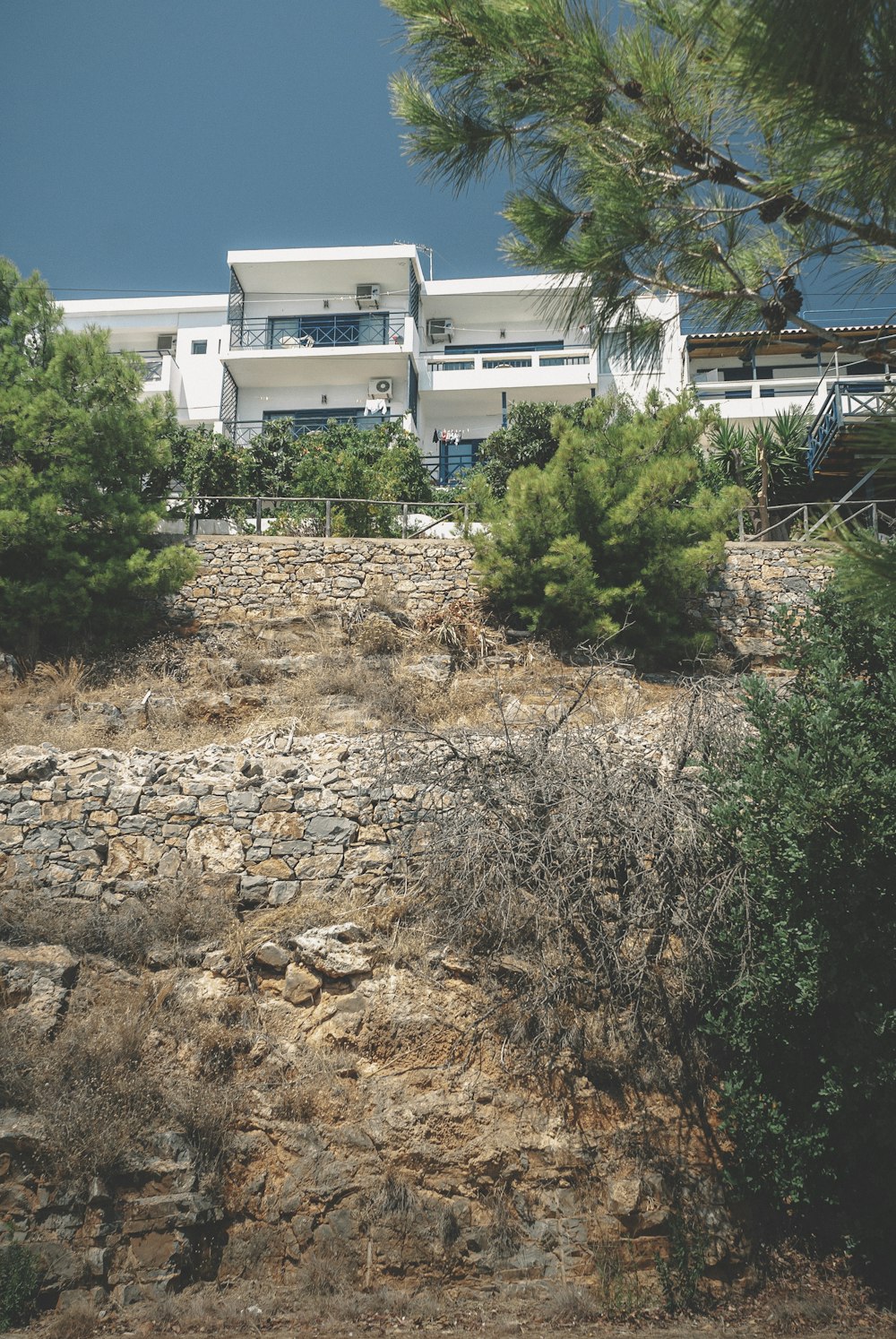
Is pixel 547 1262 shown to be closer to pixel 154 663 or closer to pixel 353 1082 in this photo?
pixel 353 1082

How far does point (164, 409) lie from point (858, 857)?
42.4 feet

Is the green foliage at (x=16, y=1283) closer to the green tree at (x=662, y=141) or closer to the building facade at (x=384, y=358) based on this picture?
the green tree at (x=662, y=141)

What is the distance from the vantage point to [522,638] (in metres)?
15.5

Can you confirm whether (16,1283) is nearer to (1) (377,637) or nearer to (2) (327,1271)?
(2) (327,1271)

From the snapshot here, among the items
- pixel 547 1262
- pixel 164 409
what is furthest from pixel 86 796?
pixel 164 409

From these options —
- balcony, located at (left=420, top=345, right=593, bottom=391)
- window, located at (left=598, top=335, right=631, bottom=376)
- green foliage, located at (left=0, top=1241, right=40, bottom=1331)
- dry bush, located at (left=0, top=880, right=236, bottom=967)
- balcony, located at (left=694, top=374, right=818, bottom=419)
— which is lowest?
green foliage, located at (left=0, top=1241, right=40, bottom=1331)

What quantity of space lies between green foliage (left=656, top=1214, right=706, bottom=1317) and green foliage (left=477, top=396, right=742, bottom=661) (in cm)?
832

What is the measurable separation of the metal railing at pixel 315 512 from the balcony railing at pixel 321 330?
30.5 ft

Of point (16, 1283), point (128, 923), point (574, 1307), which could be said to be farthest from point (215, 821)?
point (574, 1307)

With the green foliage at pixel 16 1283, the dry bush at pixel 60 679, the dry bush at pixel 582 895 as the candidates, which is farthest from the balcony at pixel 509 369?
the green foliage at pixel 16 1283

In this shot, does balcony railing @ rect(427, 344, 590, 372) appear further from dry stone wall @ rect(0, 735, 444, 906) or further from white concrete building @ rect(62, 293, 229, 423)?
dry stone wall @ rect(0, 735, 444, 906)

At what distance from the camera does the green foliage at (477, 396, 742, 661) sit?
14867 millimetres

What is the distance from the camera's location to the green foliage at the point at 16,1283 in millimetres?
6512

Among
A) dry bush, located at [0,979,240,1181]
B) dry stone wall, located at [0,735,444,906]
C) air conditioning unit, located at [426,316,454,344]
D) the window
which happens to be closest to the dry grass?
dry stone wall, located at [0,735,444,906]
